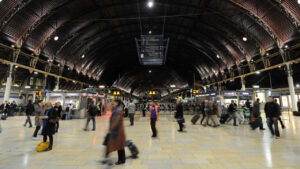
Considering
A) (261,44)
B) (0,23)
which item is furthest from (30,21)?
(261,44)

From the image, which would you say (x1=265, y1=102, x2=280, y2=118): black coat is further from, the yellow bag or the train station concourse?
the yellow bag

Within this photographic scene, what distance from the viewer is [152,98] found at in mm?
16219

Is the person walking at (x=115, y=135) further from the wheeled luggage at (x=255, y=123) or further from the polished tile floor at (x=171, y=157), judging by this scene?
the wheeled luggage at (x=255, y=123)

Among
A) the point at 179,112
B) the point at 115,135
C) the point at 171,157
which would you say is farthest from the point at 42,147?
the point at 179,112

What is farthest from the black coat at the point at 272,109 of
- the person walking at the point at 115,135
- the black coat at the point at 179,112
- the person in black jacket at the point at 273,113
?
the person walking at the point at 115,135

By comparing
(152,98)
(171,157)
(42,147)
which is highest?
(152,98)

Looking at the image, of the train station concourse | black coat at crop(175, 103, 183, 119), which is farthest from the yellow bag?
black coat at crop(175, 103, 183, 119)

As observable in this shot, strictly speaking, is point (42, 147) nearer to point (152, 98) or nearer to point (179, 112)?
point (179, 112)

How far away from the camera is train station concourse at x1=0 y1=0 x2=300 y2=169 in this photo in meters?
4.11

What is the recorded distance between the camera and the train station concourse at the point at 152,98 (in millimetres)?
4109

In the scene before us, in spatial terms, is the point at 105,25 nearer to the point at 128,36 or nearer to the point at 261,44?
the point at 128,36

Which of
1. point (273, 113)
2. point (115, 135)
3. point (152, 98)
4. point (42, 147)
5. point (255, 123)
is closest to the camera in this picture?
point (115, 135)

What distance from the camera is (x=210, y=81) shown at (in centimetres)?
3631

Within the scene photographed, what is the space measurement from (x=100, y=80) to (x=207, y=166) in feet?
131
